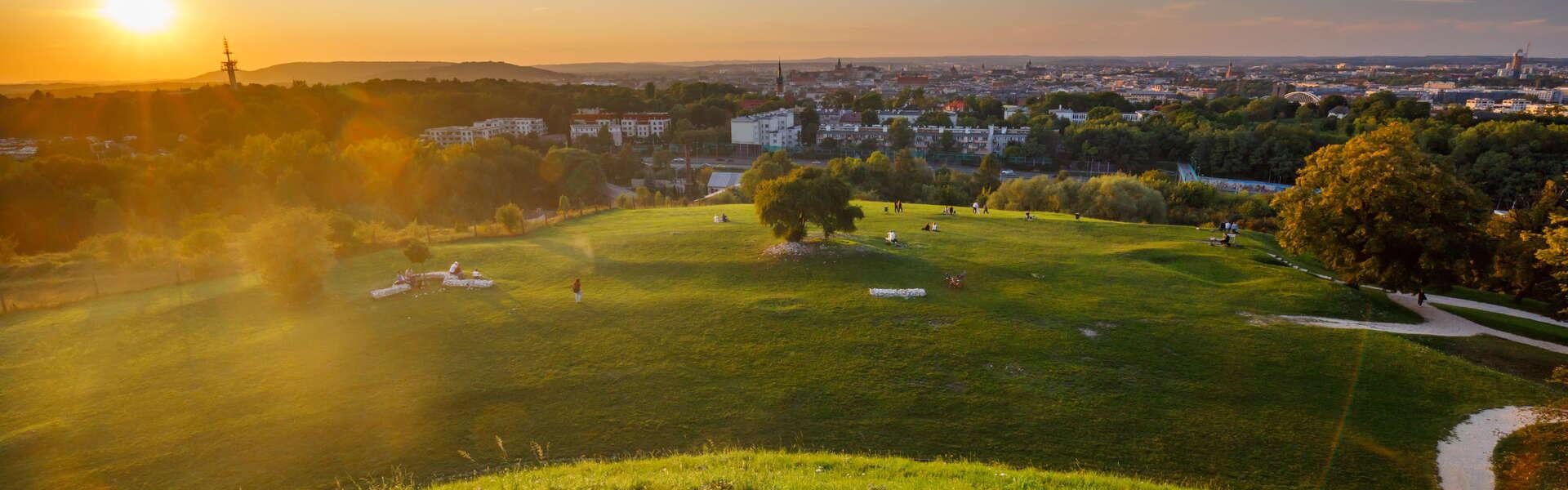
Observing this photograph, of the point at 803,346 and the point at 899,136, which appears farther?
the point at 899,136

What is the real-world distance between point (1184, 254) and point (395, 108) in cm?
14570

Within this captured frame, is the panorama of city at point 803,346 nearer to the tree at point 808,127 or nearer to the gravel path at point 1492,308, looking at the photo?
the gravel path at point 1492,308

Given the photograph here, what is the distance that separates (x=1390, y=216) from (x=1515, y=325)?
289 inches

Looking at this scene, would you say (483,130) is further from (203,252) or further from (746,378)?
(746,378)

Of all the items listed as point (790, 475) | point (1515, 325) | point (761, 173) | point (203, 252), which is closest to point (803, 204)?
point (790, 475)

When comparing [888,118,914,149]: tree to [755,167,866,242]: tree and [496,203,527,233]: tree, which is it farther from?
[755,167,866,242]: tree

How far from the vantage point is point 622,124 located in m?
157

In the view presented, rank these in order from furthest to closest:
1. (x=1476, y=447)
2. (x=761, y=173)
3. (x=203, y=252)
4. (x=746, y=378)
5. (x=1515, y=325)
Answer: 1. (x=761, y=173)
2. (x=203, y=252)
3. (x=1515, y=325)
4. (x=746, y=378)
5. (x=1476, y=447)

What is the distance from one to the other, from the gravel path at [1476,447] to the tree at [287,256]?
39.0m

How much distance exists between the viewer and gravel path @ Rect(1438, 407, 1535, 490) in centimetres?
1594

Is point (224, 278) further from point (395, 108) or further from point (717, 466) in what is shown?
point (395, 108)

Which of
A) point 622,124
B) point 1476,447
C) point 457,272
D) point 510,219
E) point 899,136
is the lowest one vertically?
point 1476,447

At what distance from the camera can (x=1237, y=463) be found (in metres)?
16.7

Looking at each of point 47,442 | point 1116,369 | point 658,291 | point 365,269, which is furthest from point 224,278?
point 1116,369
